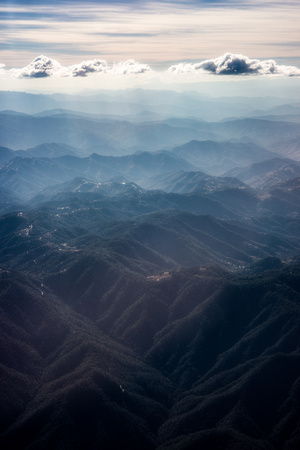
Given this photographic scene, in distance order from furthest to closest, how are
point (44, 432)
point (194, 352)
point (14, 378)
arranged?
point (194, 352), point (14, 378), point (44, 432)

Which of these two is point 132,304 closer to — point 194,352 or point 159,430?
point 194,352

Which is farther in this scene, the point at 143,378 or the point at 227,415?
the point at 143,378

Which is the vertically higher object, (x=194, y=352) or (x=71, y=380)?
(x=71, y=380)

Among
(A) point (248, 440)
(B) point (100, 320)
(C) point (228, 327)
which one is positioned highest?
(A) point (248, 440)

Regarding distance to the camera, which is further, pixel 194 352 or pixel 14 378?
pixel 194 352

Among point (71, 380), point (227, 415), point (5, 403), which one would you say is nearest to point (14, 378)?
point (5, 403)

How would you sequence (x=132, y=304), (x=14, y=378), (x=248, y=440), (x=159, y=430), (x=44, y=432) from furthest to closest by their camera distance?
(x=132, y=304), (x=14, y=378), (x=159, y=430), (x=44, y=432), (x=248, y=440)

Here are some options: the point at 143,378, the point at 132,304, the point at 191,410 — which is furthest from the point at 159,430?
the point at 132,304

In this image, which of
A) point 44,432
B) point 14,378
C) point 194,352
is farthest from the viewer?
point 194,352

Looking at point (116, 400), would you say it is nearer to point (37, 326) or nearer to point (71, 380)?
point (71, 380)
